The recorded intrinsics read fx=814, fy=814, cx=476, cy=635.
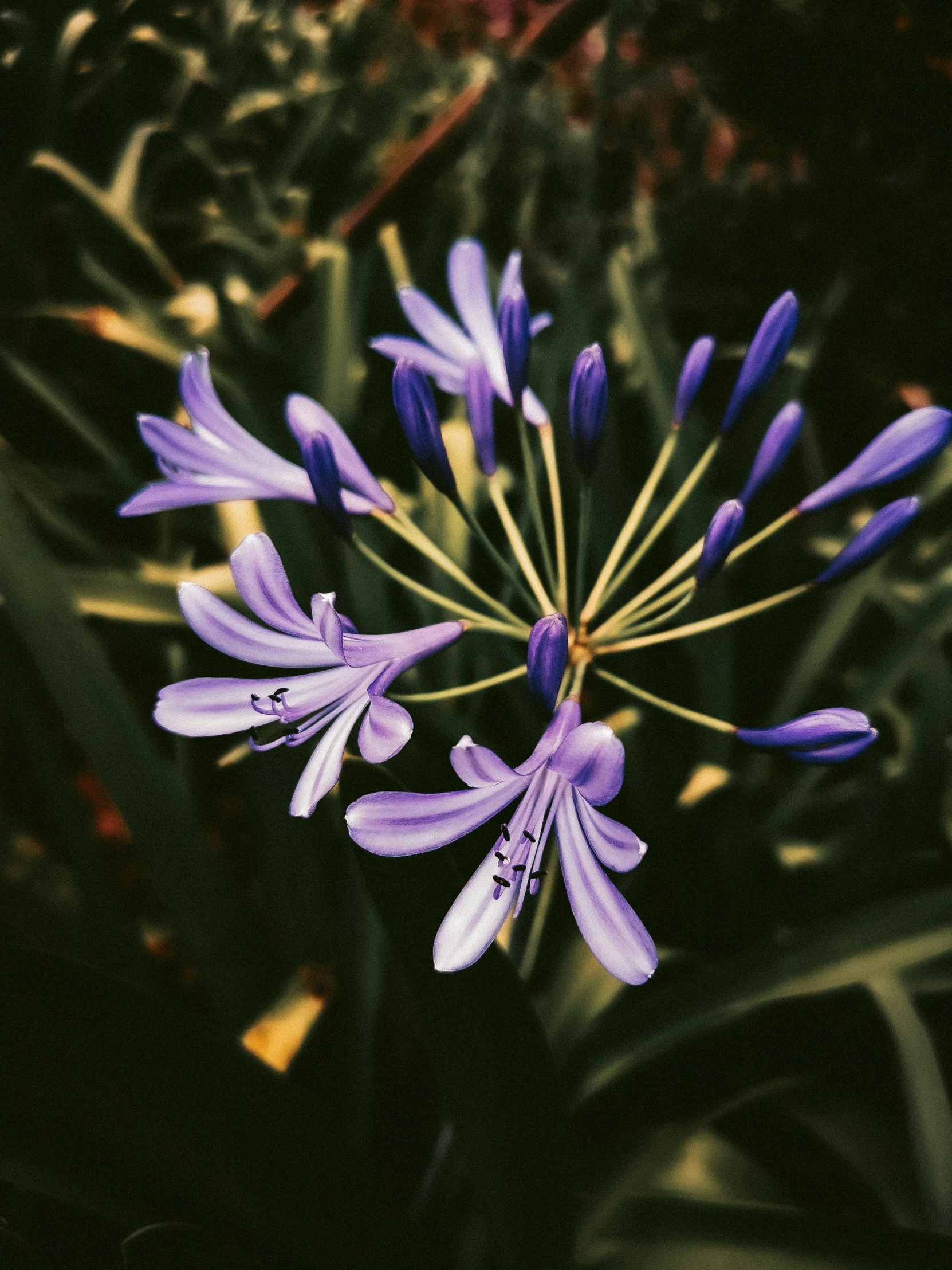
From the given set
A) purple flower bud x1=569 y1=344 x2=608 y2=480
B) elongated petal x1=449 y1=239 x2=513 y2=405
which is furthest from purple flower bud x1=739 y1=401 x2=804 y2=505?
elongated petal x1=449 y1=239 x2=513 y2=405

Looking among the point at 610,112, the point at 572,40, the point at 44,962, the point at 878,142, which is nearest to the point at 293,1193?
the point at 44,962

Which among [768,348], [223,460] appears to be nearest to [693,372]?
[768,348]

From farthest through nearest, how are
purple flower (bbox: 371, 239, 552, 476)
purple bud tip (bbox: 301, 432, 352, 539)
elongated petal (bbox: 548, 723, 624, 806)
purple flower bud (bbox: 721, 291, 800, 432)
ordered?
purple flower (bbox: 371, 239, 552, 476), purple flower bud (bbox: 721, 291, 800, 432), purple bud tip (bbox: 301, 432, 352, 539), elongated petal (bbox: 548, 723, 624, 806)

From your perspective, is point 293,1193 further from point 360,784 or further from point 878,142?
point 878,142

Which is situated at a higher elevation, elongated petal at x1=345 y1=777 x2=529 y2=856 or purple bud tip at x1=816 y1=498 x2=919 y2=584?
purple bud tip at x1=816 y1=498 x2=919 y2=584

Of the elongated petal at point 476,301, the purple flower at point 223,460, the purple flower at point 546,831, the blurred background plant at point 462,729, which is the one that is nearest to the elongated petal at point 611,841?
the purple flower at point 546,831

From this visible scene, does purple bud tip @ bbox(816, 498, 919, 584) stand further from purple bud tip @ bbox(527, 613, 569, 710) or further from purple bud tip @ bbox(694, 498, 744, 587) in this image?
purple bud tip @ bbox(527, 613, 569, 710)

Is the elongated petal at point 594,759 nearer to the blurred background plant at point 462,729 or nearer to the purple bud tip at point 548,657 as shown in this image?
the purple bud tip at point 548,657

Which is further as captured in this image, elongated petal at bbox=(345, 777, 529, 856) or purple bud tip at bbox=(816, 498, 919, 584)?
purple bud tip at bbox=(816, 498, 919, 584)
